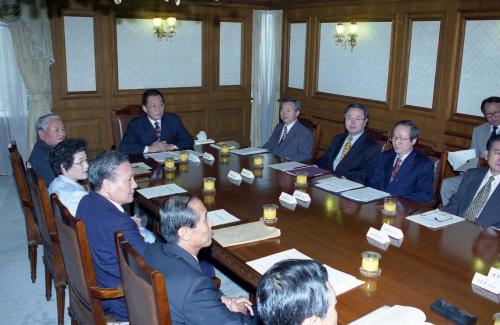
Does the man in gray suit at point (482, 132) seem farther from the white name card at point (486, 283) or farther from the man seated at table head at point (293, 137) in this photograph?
the white name card at point (486, 283)

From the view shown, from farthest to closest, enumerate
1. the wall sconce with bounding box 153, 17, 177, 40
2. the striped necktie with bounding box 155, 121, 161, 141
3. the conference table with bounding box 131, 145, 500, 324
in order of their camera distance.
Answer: the wall sconce with bounding box 153, 17, 177, 40, the striped necktie with bounding box 155, 121, 161, 141, the conference table with bounding box 131, 145, 500, 324

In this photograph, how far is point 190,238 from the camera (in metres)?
1.97

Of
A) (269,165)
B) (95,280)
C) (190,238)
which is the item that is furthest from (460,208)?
(95,280)

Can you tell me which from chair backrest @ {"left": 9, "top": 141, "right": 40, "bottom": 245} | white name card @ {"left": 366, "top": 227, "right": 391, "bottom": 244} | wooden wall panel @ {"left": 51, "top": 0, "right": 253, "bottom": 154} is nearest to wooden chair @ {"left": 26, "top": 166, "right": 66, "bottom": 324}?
chair backrest @ {"left": 9, "top": 141, "right": 40, "bottom": 245}

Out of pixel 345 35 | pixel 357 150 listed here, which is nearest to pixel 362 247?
pixel 357 150

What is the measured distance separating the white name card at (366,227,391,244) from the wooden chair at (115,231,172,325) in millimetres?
1207

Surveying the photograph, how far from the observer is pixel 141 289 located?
1663 millimetres

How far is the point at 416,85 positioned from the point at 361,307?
4.63 m

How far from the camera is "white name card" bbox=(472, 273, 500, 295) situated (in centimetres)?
195

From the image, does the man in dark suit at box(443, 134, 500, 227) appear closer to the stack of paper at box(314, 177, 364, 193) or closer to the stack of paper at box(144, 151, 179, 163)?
the stack of paper at box(314, 177, 364, 193)

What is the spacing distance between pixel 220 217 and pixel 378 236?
83 cm

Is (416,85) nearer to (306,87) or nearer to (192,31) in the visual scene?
(306,87)

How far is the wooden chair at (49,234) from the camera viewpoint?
2.62 meters

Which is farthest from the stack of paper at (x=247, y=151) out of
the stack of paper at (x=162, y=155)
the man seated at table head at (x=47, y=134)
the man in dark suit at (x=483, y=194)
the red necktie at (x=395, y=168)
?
the man in dark suit at (x=483, y=194)
